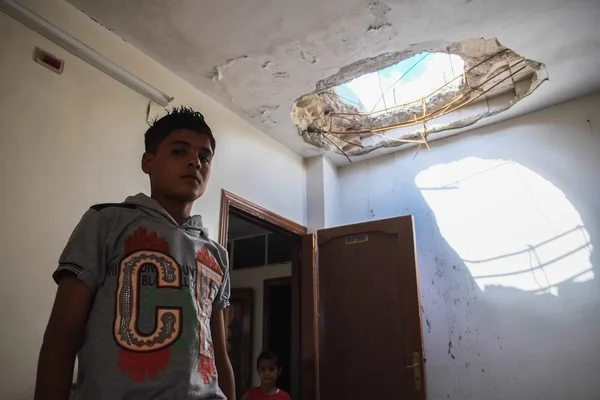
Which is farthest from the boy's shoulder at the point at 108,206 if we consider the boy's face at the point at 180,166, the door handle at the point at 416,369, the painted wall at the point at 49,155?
the door handle at the point at 416,369

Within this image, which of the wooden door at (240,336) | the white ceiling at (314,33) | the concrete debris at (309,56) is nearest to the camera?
the white ceiling at (314,33)

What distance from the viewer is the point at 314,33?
6.86 feet

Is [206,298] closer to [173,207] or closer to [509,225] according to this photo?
[173,207]

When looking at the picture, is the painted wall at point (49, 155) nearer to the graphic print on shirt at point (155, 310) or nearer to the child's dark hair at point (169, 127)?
the child's dark hair at point (169, 127)

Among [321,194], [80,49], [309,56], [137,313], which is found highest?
[309,56]

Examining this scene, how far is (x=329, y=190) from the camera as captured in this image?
331cm

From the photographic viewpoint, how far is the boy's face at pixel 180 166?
986 millimetres

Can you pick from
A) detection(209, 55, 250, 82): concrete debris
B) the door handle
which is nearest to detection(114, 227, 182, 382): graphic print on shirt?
detection(209, 55, 250, 82): concrete debris

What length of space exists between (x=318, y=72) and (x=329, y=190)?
114cm

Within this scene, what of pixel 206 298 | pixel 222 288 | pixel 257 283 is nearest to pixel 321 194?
pixel 257 283

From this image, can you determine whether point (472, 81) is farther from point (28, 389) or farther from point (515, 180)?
point (28, 389)

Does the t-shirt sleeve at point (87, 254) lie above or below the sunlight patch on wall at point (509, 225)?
below

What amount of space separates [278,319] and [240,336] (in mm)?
456

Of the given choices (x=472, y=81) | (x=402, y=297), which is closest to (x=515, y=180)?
(x=472, y=81)
